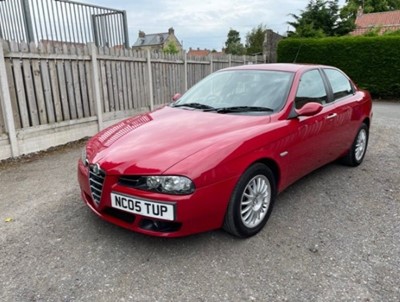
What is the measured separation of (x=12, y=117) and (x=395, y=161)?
6163mm

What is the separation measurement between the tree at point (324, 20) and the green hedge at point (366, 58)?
4.17 m

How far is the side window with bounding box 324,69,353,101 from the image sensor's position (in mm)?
4653

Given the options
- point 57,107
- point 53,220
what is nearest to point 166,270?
point 53,220

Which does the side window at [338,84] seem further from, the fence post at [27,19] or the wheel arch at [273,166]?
the fence post at [27,19]

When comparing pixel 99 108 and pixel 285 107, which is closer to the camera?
pixel 285 107

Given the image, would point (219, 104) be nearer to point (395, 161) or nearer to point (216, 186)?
point (216, 186)

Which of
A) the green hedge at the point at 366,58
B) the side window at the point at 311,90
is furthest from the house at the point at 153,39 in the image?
the side window at the point at 311,90

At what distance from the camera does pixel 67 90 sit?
6531 millimetres

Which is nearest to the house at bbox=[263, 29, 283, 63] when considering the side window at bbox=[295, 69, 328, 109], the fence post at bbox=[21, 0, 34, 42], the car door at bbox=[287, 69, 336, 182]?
the fence post at bbox=[21, 0, 34, 42]

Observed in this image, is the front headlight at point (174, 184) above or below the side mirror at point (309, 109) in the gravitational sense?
below

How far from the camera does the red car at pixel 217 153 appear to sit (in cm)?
263

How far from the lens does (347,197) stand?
13.4 ft

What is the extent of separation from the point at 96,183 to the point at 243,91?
6.37ft

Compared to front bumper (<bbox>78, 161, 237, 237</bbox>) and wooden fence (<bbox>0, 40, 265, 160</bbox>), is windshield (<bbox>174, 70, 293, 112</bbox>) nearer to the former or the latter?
front bumper (<bbox>78, 161, 237, 237</bbox>)
